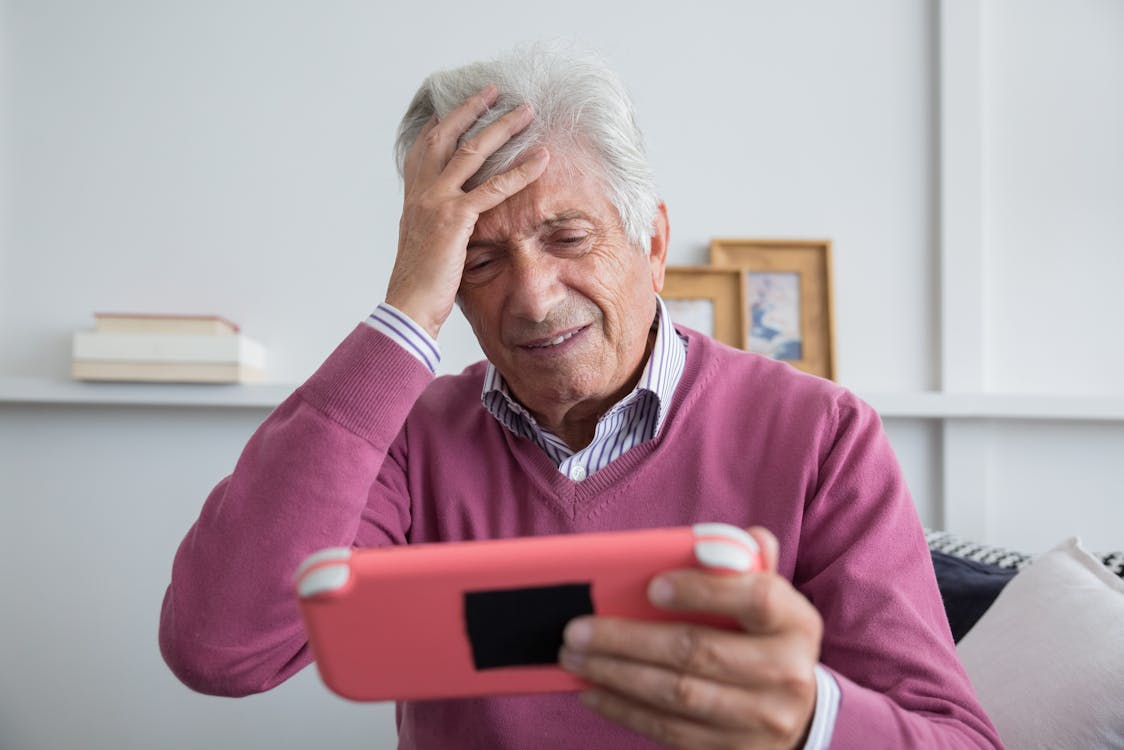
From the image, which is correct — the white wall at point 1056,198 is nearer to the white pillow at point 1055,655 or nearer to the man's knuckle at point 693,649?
the white pillow at point 1055,655

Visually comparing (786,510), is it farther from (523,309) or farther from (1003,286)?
(1003,286)

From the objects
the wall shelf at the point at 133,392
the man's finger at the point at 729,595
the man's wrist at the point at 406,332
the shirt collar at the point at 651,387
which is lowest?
the wall shelf at the point at 133,392

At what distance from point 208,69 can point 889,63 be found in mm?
1742

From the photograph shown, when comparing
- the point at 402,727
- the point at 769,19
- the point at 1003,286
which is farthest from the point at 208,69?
the point at 1003,286

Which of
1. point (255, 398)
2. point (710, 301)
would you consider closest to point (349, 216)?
point (255, 398)

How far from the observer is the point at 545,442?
1318 millimetres

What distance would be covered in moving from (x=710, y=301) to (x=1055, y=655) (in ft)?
4.05

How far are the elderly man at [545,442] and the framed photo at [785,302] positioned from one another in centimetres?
95

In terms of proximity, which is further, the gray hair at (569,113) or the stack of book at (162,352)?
the stack of book at (162,352)

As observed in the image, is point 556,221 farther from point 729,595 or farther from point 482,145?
point 729,595

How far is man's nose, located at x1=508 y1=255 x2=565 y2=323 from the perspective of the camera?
121cm

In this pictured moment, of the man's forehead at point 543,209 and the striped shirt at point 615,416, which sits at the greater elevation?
the man's forehead at point 543,209

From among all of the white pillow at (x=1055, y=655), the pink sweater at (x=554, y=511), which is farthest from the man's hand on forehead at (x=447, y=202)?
the white pillow at (x=1055, y=655)

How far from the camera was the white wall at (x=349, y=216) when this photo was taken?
92.3 inches
